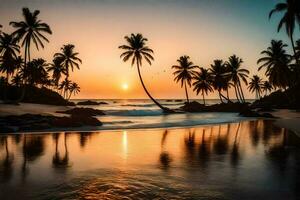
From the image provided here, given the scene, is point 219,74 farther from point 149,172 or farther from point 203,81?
point 149,172

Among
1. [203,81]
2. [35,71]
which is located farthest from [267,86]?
[35,71]

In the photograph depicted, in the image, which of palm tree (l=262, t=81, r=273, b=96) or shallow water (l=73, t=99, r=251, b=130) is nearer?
shallow water (l=73, t=99, r=251, b=130)

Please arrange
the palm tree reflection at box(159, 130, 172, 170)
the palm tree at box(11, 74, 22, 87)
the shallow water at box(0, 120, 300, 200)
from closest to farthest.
A: the shallow water at box(0, 120, 300, 200) → the palm tree reflection at box(159, 130, 172, 170) → the palm tree at box(11, 74, 22, 87)

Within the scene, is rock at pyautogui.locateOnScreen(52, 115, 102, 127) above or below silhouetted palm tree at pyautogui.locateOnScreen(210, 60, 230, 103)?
below

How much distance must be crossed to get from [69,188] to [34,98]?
196 ft

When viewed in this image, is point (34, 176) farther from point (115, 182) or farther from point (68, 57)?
point (68, 57)

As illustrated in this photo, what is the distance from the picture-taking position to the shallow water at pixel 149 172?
22.2 feet

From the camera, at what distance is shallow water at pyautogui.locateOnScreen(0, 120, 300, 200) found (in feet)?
22.2

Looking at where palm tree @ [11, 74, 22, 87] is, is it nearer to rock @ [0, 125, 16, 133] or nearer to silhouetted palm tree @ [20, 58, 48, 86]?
silhouetted palm tree @ [20, 58, 48, 86]

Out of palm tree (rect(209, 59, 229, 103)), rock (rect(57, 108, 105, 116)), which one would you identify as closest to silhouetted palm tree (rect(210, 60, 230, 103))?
palm tree (rect(209, 59, 229, 103))

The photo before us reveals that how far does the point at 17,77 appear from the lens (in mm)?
75625

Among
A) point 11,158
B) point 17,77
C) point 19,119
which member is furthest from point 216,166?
point 17,77

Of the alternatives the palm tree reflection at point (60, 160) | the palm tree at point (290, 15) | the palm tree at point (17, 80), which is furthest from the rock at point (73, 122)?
the palm tree at point (17, 80)

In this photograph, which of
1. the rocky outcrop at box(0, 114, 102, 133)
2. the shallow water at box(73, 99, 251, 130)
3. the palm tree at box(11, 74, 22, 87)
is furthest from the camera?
the palm tree at box(11, 74, 22, 87)
